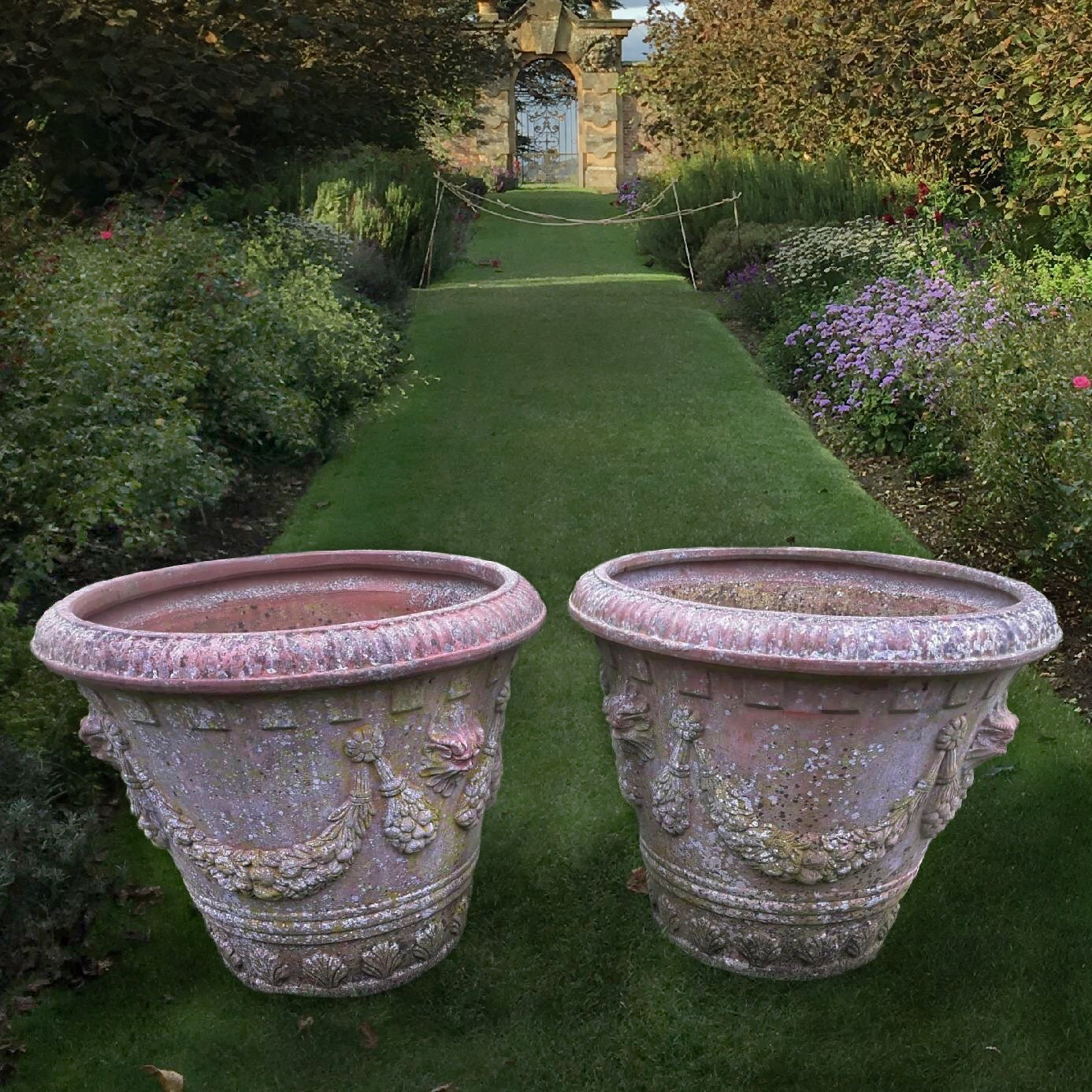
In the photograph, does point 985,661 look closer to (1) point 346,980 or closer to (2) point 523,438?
(1) point 346,980

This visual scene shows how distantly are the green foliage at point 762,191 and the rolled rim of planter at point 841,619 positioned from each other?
8604 millimetres

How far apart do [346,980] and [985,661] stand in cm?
157

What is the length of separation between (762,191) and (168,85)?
6.35 m

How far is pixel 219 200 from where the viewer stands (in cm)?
959

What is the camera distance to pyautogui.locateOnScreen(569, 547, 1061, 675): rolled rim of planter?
2008 mm

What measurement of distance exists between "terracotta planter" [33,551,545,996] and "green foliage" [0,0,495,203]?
280 inches

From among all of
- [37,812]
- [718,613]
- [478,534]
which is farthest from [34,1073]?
[478,534]

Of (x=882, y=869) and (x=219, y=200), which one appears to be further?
(x=219, y=200)

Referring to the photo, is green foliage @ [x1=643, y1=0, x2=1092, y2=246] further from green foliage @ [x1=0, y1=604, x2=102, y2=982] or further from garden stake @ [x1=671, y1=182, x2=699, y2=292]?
green foliage @ [x1=0, y1=604, x2=102, y2=982]

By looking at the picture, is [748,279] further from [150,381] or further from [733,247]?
[150,381]

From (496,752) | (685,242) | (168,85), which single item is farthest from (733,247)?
(496,752)

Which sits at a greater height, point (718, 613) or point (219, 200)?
point (219, 200)

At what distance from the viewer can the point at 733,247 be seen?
1138cm

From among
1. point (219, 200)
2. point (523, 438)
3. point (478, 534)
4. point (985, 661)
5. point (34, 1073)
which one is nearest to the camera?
point (985, 661)
